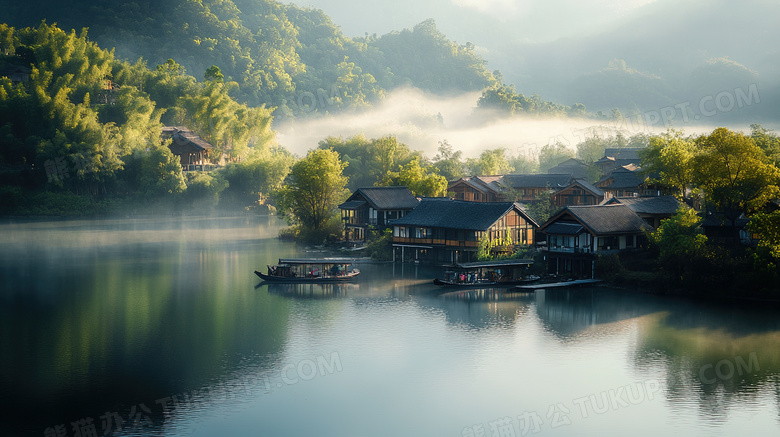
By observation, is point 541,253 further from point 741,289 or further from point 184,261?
point 184,261

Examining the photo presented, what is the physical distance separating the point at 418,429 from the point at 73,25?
605 ft

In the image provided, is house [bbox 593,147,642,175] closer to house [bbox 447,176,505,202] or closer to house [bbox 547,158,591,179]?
house [bbox 547,158,591,179]

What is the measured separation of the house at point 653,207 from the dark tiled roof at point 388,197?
2033 cm

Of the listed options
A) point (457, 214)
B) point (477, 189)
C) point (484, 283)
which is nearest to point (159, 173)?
point (477, 189)

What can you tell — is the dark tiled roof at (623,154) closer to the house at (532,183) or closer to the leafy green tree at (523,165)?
the house at (532,183)

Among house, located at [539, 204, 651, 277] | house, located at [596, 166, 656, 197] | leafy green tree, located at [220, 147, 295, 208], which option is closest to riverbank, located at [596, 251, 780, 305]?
house, located at [539, 204, 651, 277]

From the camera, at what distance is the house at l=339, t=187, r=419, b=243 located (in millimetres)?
72938

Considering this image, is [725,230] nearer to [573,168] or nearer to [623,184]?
[623,184]

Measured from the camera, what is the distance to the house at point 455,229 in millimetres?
60062

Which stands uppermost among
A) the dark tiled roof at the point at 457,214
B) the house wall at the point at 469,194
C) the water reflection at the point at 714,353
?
the house wall at the point at 469,194

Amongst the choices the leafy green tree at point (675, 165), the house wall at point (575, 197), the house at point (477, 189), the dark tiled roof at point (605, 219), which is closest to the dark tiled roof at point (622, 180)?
the house wall at point (575, 197)

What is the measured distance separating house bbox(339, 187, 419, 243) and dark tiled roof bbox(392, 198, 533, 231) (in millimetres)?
5640

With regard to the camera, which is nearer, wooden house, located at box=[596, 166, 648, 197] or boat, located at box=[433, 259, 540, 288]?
boat, located at box=[433, 259, 540, 288]

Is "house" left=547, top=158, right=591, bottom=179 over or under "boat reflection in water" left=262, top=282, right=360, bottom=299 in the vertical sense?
over
